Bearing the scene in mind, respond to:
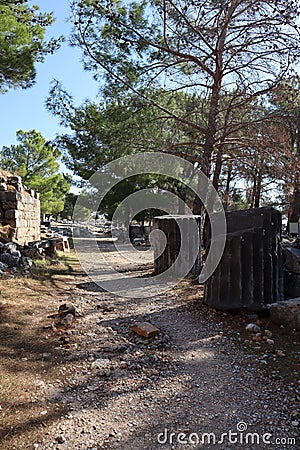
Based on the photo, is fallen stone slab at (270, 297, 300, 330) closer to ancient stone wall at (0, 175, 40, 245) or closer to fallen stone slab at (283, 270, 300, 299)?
fallen stone slab at (283, 270, 300, 299)

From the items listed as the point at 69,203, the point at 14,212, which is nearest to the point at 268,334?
the point at 14,212

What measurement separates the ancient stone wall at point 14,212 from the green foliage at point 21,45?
2.36 m

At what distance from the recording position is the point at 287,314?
3.48 m

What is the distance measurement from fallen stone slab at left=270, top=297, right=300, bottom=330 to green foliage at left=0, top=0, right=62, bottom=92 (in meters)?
6.67

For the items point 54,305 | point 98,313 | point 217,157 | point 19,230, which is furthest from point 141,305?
point 19,230

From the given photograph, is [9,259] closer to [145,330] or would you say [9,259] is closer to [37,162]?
[145,330]

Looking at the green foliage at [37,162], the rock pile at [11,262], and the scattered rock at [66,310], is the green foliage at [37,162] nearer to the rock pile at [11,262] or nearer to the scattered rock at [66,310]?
the rock pile at [11,262]

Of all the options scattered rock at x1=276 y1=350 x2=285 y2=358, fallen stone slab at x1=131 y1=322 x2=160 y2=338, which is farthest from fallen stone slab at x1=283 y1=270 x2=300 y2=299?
fallen stone slab at x1=131 y1=322 x2=160 y2=338

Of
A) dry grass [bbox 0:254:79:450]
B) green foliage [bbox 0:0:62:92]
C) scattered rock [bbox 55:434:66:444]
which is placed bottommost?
scattered rock [bbox 55:434:66:444]

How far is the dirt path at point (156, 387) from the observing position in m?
1.97

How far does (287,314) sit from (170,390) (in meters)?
1.63

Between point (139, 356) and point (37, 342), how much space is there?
1062 mm

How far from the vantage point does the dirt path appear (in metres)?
1.97

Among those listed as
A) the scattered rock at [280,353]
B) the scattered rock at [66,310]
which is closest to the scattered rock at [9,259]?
the scattered rock at [66,310]
